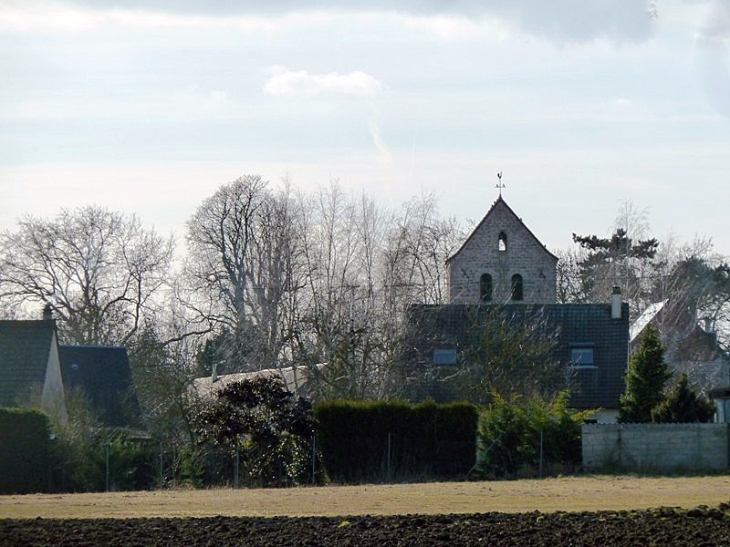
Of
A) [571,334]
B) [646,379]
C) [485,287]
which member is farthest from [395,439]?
[485,287]

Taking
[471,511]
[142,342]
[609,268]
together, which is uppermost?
[609,268]

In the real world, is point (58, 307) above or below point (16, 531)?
above

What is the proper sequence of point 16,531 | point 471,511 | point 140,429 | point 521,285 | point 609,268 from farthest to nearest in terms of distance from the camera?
point 609,268 → point 521,285 → point 140,429 → point 471,511 → point 16,531

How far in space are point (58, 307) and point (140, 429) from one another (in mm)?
14018

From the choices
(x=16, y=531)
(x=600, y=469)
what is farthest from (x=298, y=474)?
(x=16, y=531)

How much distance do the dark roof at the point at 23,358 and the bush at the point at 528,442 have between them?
14676mm

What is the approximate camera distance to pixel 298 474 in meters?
32.9

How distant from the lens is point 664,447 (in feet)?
107

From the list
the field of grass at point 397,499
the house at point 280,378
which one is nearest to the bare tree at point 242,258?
the house at point 280,378

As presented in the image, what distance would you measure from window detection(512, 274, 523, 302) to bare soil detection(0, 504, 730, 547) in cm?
3366

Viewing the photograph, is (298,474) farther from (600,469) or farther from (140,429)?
(140,429)

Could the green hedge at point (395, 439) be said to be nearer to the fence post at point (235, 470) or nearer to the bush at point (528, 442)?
the bush at point (528, 442)

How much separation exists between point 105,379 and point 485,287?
55.1 feet

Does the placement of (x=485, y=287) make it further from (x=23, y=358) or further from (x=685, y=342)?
(x=23, y=358)
